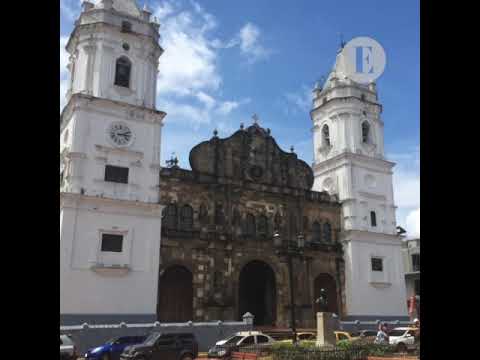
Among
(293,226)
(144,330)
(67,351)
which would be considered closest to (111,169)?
(144,330)

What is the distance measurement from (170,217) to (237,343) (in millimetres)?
10515

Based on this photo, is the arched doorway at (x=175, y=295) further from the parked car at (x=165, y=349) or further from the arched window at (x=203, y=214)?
the parked car at (x=165, y=349)

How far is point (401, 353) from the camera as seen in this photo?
707 inches

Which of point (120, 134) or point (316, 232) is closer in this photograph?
point (120, 134)

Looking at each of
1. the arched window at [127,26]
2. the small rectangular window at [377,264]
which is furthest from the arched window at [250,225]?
the arched window at [127,26]

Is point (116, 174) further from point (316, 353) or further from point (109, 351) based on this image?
point (316, 353)

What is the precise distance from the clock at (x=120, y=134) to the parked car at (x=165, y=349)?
12.8m

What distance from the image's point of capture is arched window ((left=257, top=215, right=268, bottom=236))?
32062 millimetres

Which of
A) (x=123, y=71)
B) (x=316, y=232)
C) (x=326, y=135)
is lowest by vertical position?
(x=316, y=232)

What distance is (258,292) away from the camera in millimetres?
31703

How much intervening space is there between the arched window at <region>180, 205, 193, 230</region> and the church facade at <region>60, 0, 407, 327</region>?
123 mm
